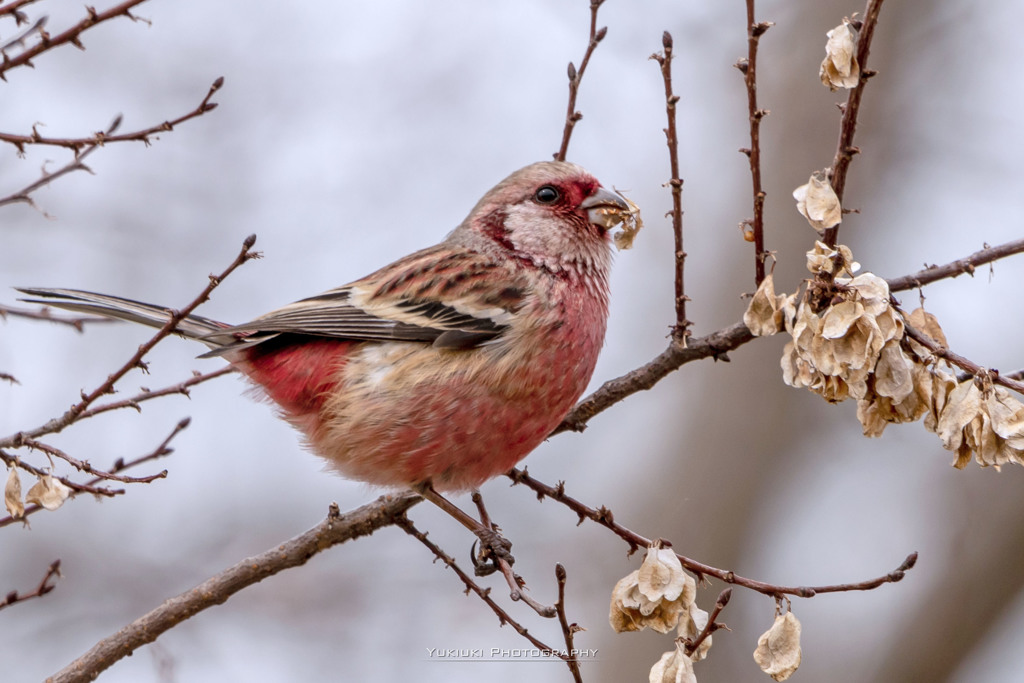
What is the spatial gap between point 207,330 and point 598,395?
2.03m

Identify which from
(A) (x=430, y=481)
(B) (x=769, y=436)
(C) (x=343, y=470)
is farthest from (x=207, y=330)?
(B) (x=769, y=436)

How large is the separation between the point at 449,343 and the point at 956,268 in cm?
251

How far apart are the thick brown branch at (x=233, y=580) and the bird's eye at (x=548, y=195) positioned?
5.91 ft

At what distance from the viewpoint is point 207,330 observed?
5344 mm

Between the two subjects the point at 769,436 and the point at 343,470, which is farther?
the point at 769,436

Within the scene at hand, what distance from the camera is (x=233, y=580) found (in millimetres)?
4844

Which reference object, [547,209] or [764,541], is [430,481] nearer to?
[547,209]

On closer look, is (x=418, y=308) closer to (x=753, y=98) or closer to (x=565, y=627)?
(x=565, y=627)

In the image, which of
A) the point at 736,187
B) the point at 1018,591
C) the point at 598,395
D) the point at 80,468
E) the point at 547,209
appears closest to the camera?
the point at 80,468

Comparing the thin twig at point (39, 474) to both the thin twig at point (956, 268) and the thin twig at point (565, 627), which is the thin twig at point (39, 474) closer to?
the thin twig at point (565, 627)

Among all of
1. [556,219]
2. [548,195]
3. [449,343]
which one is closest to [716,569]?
[449,343]

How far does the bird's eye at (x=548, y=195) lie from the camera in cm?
585

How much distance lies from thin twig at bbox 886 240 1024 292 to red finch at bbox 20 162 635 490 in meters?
1.84

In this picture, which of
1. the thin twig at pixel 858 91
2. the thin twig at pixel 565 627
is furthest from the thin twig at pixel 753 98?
the thin twig at pixel 565 627
